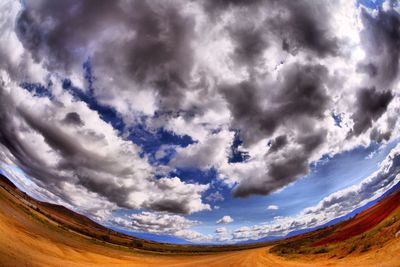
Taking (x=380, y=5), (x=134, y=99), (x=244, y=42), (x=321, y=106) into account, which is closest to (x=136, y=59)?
(x=134, y=99)

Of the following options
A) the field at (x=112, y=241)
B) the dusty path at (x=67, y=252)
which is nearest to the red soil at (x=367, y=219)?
the field at (x=112, y=241)

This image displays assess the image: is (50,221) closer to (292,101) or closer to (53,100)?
(53,100)

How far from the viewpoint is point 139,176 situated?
101 inches

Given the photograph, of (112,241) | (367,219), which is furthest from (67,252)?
(367,219)

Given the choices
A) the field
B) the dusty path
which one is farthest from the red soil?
the dusty path

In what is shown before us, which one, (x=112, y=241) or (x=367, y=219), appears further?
(x=367, y=219)

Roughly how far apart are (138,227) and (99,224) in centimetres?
40

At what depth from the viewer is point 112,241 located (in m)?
2.94

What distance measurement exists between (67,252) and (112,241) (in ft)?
1.76

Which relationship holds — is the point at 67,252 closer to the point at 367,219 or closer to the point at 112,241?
the point at 112,241

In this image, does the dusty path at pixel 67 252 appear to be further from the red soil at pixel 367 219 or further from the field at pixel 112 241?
the red soil at pixel 367 219

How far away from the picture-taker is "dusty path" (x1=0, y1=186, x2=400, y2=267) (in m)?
2.97

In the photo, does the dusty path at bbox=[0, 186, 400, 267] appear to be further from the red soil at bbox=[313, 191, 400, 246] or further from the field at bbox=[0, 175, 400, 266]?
the red soil at bbox=[313, 191, 400, 246]

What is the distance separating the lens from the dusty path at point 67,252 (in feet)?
9.74
